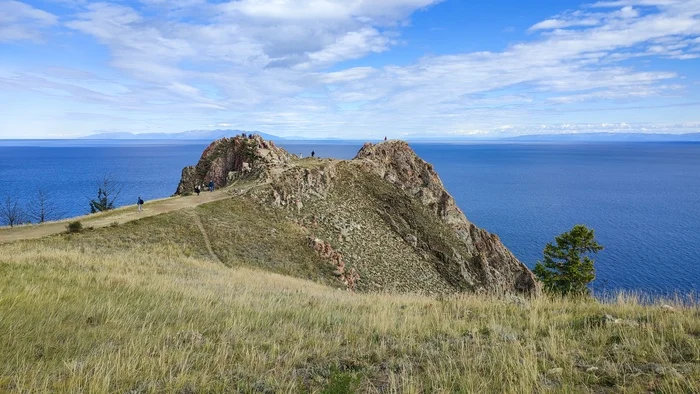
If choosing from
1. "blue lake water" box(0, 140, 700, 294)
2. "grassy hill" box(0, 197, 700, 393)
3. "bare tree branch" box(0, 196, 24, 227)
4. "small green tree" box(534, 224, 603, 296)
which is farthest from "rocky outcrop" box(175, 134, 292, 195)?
"blue lake water" box(0, 140, 700, 294)

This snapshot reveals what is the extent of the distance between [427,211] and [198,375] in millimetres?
58061

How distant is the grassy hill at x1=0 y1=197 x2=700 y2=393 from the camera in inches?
241

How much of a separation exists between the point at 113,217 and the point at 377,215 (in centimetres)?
3286

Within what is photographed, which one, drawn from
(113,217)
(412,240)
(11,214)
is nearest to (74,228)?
(113,217)

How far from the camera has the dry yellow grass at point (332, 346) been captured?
6109 mm

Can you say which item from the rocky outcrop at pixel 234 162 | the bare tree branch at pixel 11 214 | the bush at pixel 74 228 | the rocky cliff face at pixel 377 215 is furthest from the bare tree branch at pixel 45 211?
the bush at pixel 74 228

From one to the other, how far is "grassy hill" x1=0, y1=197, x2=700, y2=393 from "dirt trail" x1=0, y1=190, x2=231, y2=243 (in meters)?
24.4

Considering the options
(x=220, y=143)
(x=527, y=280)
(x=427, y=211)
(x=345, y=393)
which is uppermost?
(x=220, y=143)

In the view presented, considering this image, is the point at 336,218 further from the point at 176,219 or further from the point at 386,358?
the point at 386,358

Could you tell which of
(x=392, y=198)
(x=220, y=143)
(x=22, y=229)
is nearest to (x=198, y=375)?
(x=22, y=229)

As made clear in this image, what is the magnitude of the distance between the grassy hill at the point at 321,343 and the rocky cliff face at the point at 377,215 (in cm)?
2970

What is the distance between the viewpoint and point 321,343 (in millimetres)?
8508

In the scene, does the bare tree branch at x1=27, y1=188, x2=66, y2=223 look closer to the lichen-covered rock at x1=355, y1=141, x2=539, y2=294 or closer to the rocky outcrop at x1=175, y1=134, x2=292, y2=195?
the rocky outcrop at x1=175, y1=134, x2=292, y2=195

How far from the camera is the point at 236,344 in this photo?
333 inches
